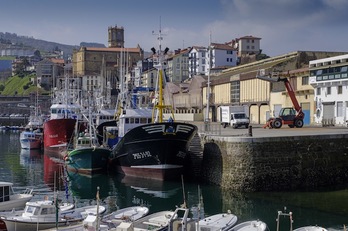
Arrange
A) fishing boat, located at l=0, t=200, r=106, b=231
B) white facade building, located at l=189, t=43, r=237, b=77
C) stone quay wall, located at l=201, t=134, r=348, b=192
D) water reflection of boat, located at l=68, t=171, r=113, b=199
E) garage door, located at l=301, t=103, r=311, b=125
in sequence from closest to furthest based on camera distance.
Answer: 1. fishing boat, located at l=0, t=200, r=106, b=231
2. stone quay wall, located at l=201, t=134, r=348, b=192
3. water reflection of boat, located at l=68, t=171, r=113, b=199
4. garage door, located at l=301, t=103, r=311, b=125
5. white facade building, located at l=189, t=43, r=237, b=77

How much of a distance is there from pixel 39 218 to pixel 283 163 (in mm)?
15737

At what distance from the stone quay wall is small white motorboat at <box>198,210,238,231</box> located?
8.85m

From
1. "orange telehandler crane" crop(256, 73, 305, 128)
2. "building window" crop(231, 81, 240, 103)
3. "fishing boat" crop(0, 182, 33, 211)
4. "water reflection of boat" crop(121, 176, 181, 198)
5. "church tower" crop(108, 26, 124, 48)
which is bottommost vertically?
"water reflection of boat" crop(121, 176, 181, 198)

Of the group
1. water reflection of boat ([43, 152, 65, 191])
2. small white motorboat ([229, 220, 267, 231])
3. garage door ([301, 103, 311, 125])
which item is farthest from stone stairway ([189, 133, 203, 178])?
garage door ([301, 103, 311, 125])

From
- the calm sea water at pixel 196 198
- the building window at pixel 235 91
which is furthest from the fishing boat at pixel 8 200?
the building window at pixel 235 91

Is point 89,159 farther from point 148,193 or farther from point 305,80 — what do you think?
point 305,80

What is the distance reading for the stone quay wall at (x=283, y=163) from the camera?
96.0 feet

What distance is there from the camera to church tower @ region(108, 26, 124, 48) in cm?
18656

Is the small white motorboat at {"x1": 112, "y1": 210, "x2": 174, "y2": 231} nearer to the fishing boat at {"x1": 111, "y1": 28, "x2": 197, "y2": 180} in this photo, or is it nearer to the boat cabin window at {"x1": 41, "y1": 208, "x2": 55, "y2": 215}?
the boat cabin window at {"x1": 41, "y1": 208, "x2": 55, "y2": 215}

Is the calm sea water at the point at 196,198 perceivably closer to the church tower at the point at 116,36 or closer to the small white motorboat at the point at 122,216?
the small white motorboat at the point at 122,216

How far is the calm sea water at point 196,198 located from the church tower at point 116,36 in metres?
151

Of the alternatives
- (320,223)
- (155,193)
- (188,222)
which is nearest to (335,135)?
(320,223)

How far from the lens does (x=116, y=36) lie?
617 feet

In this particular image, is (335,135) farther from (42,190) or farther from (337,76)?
(42,190)
